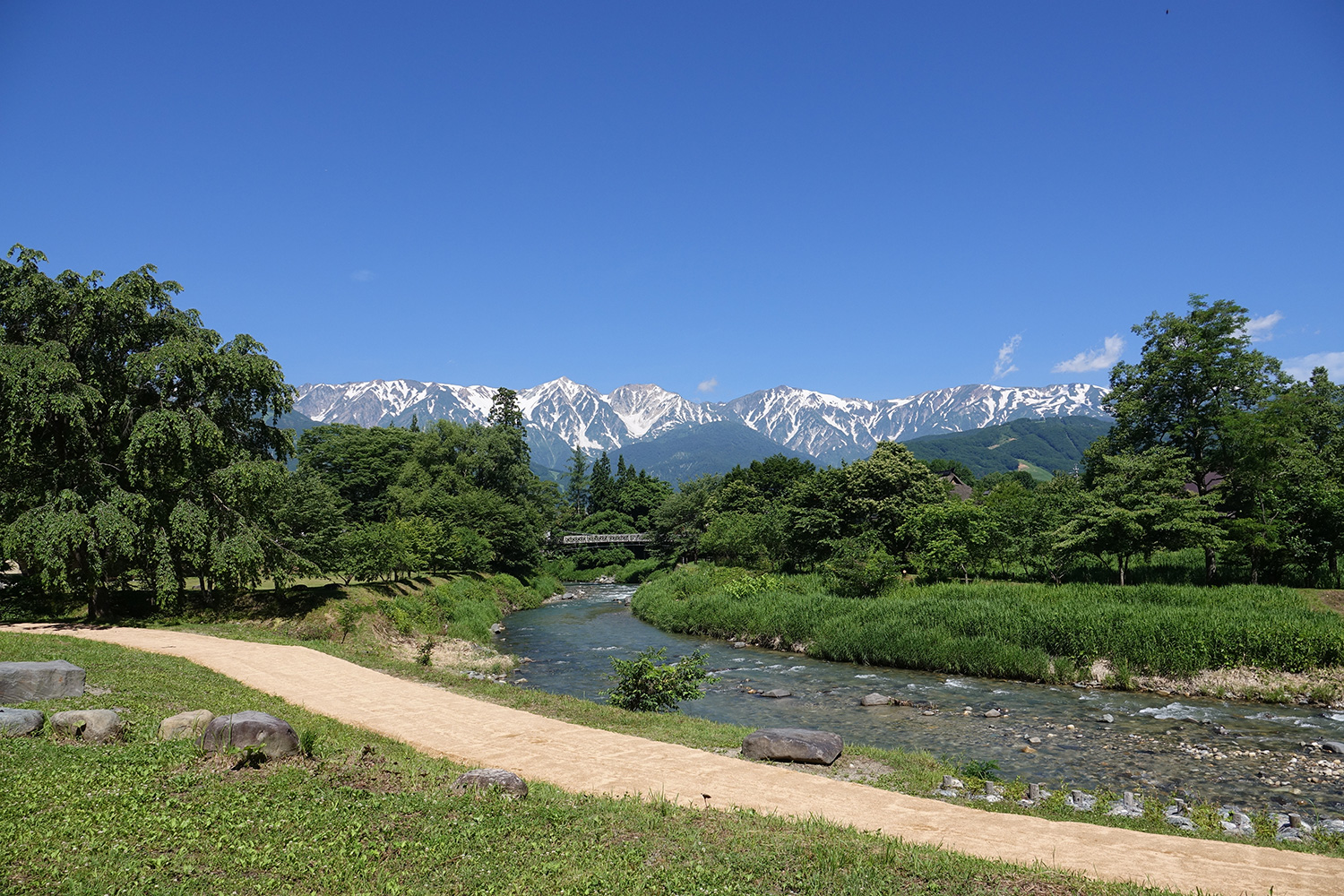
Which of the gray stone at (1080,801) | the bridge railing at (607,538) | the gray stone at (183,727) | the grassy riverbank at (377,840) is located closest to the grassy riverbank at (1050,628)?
the gray stone at (1080,801)

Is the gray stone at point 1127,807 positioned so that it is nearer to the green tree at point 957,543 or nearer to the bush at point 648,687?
the bush at point 648,687

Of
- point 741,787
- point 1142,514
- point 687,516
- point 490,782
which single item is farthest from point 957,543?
point 687,516

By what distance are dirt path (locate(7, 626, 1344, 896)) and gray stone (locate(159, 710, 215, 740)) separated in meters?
2.97

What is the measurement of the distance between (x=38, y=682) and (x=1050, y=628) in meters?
31.5

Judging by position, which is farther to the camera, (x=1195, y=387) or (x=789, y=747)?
(x=1195, y=387)

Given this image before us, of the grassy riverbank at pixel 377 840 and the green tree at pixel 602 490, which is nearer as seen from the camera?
the grassy riverbank at pixel 377 840

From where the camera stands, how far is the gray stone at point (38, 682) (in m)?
13.0

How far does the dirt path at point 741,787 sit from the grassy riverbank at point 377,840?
984mm

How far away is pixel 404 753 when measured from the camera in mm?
11398

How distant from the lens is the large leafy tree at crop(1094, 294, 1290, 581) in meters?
42.6

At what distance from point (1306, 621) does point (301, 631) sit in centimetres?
3869

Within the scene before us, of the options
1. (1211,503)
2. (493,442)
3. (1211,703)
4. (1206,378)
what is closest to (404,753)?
(1211,703)

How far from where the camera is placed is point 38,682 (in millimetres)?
13219

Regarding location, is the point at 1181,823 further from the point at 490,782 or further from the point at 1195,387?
the point at 1195,387
